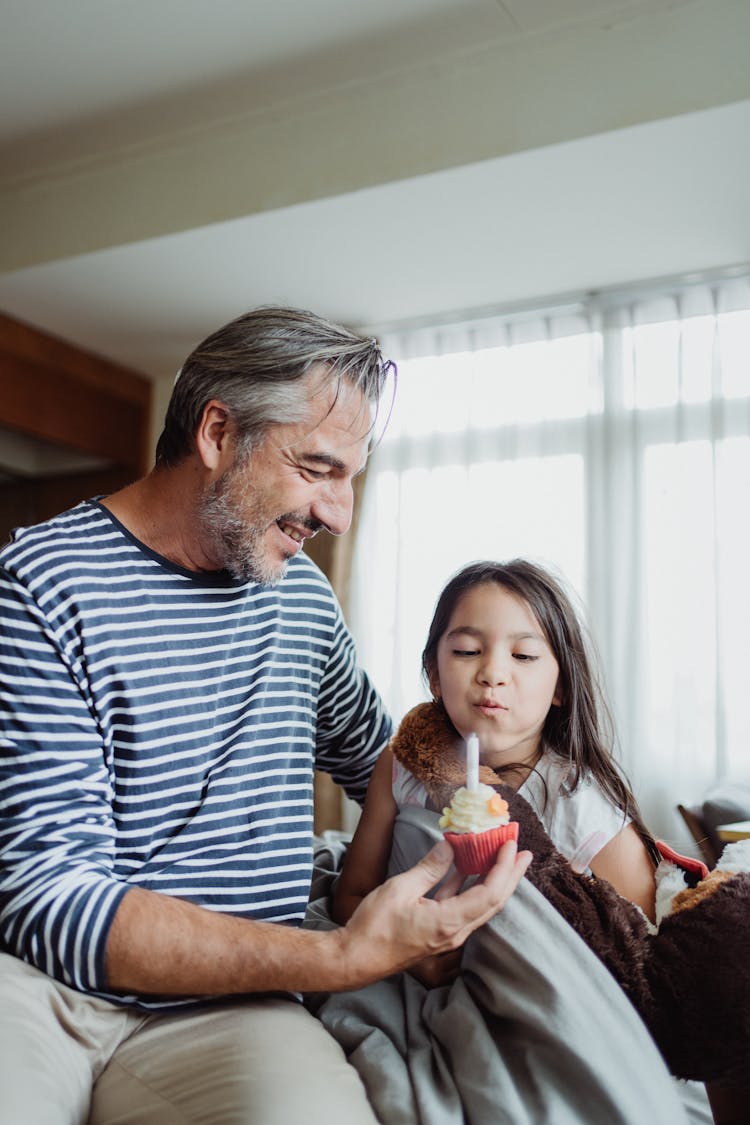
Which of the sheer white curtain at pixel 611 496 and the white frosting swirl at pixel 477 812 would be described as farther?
the sheer white curtain at pixel 611 496

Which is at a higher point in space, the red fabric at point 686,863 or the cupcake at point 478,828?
the cupcake at point 478,828

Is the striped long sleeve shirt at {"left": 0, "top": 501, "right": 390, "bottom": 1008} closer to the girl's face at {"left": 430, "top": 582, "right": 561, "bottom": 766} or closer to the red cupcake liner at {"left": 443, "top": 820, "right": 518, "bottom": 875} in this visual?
the girl's face at {"left": 430, "top": 582, "right": 561, "bottom": 766}

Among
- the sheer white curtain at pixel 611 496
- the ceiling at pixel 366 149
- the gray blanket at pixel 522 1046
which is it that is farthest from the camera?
the sheer white curtain at pixel 611 496

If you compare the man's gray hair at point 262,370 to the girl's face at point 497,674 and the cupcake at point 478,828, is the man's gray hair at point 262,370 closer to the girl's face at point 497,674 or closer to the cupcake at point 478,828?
the girl's face at point 497,674

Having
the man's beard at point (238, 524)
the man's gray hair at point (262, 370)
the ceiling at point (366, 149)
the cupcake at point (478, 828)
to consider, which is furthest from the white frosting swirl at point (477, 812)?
the ceiling at point (366, 149)

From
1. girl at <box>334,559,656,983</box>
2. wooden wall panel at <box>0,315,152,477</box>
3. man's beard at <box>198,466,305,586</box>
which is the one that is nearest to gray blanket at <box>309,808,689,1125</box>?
girl at <box>334,559,656,983</box>

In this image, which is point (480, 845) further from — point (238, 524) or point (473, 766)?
point (238, 524)

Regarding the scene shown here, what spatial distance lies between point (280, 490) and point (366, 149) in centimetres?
203

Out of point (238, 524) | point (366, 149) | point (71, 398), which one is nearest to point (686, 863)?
point (238, 524)

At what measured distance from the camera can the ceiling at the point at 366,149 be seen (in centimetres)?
274

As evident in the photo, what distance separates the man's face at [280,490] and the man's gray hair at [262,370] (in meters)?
0.02

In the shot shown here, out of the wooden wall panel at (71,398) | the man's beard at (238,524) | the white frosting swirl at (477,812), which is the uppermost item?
the wooden wall panel at (71,398)

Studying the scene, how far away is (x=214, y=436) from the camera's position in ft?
4.88

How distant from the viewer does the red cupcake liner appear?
1116 mm
